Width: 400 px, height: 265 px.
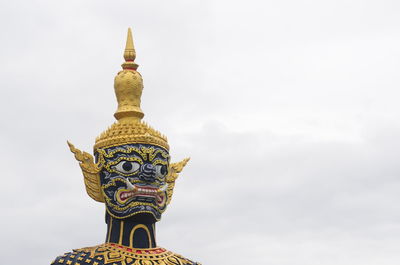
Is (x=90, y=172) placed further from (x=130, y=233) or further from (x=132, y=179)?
(x=130, y=233)

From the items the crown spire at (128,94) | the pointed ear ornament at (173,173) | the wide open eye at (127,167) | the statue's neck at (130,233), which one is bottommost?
the statue's neck at (130,233)

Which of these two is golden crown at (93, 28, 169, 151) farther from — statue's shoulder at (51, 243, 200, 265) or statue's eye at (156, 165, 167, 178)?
statue's shoulder at (51, 243, 200, 265)

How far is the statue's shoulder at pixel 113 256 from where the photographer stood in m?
22.3

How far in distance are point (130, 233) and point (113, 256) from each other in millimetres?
840

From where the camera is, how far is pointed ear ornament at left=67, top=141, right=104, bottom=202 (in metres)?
23.5

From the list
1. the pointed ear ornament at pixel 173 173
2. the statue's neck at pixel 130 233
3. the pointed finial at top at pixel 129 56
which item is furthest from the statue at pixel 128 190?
the pointed finial at top at pixel 129 56

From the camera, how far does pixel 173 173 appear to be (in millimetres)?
24719

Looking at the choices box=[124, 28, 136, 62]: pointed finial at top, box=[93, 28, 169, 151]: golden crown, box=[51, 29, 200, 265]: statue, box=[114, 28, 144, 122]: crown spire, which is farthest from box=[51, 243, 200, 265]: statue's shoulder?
box=[124, 28, 136, 62]: pointed finial at top

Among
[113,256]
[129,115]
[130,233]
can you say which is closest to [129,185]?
[130,233]

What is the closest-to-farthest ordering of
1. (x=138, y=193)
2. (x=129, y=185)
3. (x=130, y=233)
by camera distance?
(x=129, y=185)
(x=138, y=193)
(x=130, y=233)

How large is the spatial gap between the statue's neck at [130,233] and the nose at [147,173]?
1.09m

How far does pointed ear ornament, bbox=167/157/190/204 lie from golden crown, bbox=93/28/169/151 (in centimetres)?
90

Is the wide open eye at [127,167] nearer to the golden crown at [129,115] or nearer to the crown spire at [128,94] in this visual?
the golden crown at [129,115]

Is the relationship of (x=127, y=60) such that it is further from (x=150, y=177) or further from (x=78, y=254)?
(x=78, y=254)
